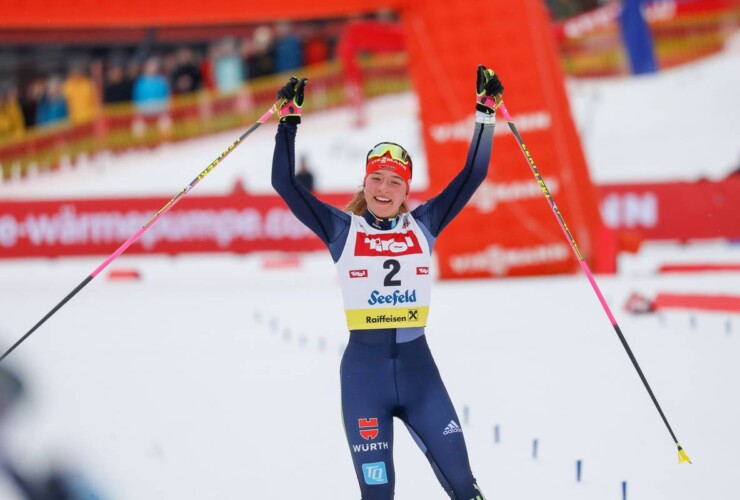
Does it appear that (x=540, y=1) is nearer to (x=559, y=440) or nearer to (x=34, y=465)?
(x=559, y=440)

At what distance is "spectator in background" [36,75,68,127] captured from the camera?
21.0m

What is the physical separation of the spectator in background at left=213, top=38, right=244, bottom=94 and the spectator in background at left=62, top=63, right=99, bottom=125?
7.98 ft

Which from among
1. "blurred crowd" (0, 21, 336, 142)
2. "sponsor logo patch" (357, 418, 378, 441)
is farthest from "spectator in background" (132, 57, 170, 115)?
"sponsor logo patch" (357, 418, 378, 441)

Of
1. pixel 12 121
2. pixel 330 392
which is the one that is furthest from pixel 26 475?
pixel 12 121

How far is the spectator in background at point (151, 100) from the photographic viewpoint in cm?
2052

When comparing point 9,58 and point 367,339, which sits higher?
point 9,58

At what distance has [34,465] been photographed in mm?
2221

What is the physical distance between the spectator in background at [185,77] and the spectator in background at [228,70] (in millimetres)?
448

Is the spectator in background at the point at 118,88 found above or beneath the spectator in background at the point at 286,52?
beneath

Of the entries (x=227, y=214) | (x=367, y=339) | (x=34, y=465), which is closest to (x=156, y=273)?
(x=227, y=214)

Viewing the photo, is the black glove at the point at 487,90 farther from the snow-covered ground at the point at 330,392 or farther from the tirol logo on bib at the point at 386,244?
the snow-covered ground at the point at 330,392

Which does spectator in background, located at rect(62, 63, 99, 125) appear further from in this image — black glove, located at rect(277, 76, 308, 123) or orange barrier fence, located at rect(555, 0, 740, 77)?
black glove, located at rect(277, 76, 308, 123)

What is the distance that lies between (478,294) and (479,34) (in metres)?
2.81

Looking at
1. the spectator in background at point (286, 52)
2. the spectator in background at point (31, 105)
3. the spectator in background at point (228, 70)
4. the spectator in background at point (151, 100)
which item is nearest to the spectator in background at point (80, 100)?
the spectator in background at point (31, 105)
